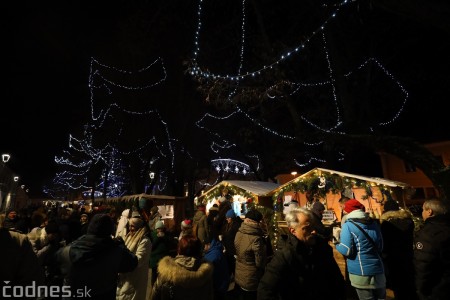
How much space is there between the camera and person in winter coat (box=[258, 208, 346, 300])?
239 cm

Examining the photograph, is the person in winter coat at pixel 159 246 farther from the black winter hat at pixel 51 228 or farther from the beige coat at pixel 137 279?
the black winter hat at pixel 51 228

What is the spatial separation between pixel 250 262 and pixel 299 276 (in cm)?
173

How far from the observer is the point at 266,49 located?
9.11m

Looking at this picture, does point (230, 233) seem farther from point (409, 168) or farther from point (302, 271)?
point (409, 168)

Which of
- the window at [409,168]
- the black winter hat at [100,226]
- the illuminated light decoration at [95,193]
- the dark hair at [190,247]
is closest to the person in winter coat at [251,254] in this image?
the dark hair at [190,247]

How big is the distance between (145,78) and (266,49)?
10.1m

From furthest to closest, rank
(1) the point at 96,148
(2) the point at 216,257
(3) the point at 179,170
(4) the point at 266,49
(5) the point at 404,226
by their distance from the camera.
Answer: (1) the point at 96,148 → (3) the point at 179,170 → (4) the point at 266,49 → (5) the point at 404,226 → (2) the point at 216,257

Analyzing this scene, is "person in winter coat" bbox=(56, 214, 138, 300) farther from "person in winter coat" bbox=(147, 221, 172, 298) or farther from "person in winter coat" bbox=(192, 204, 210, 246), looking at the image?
"person in winter coat" bbox=(192, 204, 210, 246)

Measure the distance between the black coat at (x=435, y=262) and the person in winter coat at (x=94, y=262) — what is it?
3.26 meters

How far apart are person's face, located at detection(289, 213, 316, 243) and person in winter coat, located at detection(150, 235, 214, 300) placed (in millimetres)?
896

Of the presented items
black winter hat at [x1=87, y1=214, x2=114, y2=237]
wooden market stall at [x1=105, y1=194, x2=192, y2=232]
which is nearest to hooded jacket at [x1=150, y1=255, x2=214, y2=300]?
black winter hat at [x1=87, y1=214, x2=114, y2=237]

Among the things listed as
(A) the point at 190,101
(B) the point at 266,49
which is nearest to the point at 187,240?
(B) the point at 266,49

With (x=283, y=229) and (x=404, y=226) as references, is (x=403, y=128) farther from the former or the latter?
(x=404, y=226)
